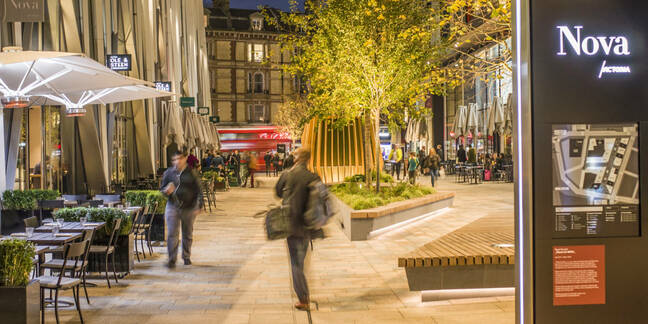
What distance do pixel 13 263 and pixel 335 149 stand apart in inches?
764

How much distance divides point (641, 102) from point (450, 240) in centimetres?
450

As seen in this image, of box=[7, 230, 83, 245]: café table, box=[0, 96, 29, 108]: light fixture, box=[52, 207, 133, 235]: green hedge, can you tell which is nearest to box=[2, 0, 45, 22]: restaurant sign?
box=[0, 96, 29, 108]: light fixture

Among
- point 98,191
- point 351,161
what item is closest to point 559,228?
point 98,191

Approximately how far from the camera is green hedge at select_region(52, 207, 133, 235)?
349 inches

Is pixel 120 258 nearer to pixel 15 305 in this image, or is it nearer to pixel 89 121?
pixel 15 305

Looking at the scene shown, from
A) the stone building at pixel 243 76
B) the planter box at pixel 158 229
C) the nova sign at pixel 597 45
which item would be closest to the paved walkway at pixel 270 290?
the planter box at pixel 158 229

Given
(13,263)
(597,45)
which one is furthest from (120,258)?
(597,45)

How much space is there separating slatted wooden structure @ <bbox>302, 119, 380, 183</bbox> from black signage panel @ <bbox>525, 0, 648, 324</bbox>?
1961 centimetres

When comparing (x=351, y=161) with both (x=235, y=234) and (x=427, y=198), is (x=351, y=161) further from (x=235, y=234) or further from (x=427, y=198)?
(x=235, y=234)

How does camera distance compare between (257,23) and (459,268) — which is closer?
(459,268)

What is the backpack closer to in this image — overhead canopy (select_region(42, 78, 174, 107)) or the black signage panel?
the black signage panel

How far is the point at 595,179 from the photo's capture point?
404 cm

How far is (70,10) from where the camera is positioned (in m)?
16.1

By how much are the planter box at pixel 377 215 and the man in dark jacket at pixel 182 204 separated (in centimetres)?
255
